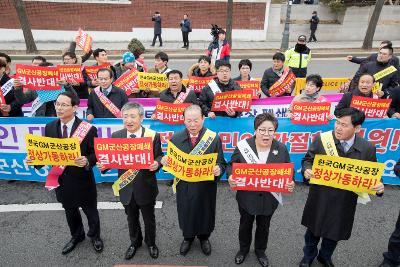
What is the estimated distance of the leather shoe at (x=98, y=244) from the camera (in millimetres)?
4188

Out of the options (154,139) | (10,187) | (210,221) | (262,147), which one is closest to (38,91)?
(10,187)

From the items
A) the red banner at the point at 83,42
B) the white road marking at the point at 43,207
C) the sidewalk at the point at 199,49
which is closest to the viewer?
the white road marking at the point at 43,207

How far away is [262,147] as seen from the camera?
11.6ft

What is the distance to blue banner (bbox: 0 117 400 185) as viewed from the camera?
5281 mm

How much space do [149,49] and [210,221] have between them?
15056 mm

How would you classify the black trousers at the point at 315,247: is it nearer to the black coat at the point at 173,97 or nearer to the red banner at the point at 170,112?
the red banner at the point at 170,112

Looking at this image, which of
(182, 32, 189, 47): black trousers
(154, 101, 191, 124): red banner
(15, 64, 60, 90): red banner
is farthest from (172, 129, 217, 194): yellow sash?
(182, 32, 189, 47): black trousers

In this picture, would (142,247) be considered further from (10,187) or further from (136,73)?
(136,73)

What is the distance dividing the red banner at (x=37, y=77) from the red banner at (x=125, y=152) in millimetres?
2736

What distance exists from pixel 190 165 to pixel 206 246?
135cm

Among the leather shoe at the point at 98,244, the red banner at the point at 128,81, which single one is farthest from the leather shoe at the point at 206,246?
the red banner at the point at 128,81

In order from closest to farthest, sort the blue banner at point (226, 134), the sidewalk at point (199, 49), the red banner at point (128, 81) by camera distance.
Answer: the blue banner at point (226, 134)
the red banner at point (128, 81)
the sidewalk at point (199, 49)

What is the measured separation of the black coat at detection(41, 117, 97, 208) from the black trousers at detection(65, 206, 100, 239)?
138 millimetres

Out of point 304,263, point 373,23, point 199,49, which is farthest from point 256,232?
point 373,23
